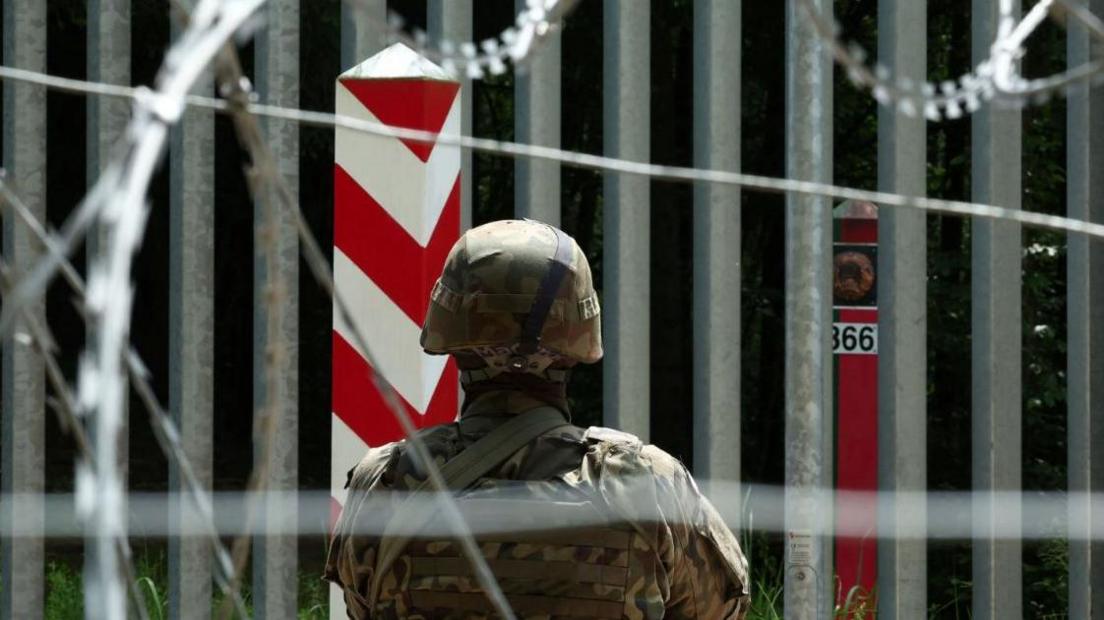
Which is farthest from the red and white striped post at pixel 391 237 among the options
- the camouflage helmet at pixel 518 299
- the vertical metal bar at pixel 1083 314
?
the vertical metal bar at pixel 1083 314

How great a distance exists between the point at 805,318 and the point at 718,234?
310 millimetres

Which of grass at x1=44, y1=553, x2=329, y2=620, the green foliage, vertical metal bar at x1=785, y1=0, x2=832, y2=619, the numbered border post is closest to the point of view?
vertical metal bar at x1=785, y1=0, x2=832, y2=619

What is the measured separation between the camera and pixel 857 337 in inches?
147

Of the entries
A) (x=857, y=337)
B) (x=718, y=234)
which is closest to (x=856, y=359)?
(x=857, y=337)

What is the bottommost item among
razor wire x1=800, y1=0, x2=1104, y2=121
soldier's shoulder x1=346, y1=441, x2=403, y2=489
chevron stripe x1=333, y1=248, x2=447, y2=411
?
soldier's shoulder x1=346, y1=441, x2=403, y2=489

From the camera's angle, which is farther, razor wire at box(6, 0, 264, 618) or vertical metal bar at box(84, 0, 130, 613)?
vertical metal bar at box(84, 0, 130, 613)

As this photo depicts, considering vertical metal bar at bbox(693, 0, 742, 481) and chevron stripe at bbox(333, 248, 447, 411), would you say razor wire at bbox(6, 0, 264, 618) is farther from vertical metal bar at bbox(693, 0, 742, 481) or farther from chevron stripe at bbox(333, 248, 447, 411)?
vertical metal bar at bbox(693, 0, 742, 481)

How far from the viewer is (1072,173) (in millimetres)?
3680

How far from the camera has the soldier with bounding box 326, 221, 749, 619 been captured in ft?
6.38

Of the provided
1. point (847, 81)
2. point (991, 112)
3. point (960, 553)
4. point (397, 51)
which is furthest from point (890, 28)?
point (847, 81)

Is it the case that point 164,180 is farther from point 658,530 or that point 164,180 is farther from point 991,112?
point 658,530

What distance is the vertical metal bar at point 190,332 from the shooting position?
3697 millimetres

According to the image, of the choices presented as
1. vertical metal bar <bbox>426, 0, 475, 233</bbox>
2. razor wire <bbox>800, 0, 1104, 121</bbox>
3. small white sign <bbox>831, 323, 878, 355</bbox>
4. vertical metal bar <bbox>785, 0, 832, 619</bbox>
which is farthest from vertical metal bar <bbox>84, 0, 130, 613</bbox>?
razor wire <bbox>800, 0, 1104, 121</bbox>

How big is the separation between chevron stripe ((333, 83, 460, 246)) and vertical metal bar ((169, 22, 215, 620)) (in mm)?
1055
